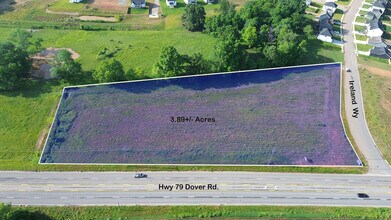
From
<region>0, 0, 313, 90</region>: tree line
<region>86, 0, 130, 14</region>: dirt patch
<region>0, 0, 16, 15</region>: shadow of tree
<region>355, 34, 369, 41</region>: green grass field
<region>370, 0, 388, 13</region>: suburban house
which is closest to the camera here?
<region>0, 0, 313, 90</region>: tree line

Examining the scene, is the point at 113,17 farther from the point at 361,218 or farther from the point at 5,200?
the point at 361,218

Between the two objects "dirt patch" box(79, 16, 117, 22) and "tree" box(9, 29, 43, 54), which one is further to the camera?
"dirt patch" box(79, 16, 117, 22)

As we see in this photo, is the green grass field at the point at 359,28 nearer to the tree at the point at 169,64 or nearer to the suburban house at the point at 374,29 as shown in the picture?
the suburban house at the point at 374,29

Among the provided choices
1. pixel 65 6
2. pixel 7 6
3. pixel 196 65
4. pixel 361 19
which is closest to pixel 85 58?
pixel 196 65

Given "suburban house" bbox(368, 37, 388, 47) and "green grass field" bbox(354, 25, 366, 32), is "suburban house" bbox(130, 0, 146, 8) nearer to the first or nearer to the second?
"green grass field" bbox(354, 25, 366, 32)

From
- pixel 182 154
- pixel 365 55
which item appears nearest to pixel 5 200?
pixel 182 154

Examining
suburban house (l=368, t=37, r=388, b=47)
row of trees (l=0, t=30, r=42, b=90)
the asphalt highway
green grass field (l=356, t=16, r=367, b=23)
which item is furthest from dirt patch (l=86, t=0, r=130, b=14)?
green grass field (l=356, t=16, r=367, b=23)
